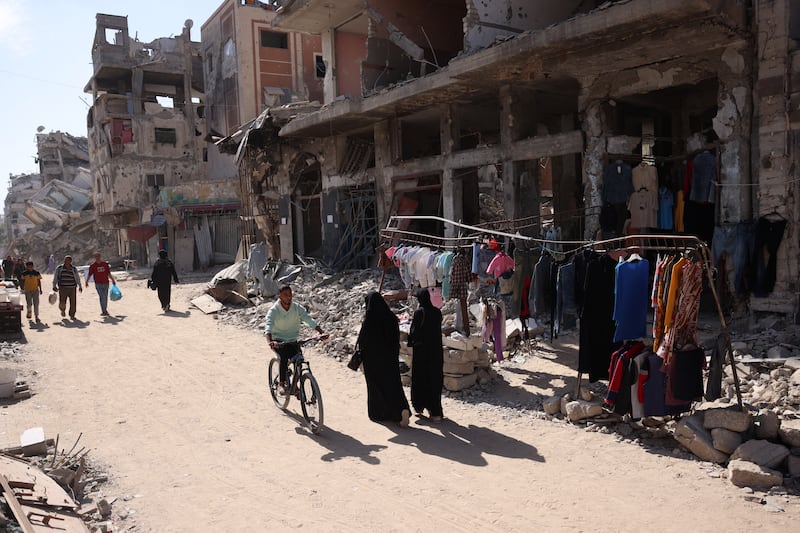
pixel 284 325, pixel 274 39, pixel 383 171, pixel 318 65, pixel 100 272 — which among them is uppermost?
pixel 274 39

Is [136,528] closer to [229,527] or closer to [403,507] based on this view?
[229,527]

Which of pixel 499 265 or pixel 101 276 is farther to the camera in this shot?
pixel 101 276

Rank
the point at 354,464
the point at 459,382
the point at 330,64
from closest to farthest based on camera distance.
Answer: the point at 354,464 → the point at 459,382 → the point at 330,64

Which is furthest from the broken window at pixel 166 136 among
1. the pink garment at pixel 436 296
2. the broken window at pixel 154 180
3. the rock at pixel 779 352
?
the rock at pixel 779 352

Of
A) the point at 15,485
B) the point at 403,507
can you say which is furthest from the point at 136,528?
the point at 403,507

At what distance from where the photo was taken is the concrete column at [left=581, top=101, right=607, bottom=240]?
10539mm

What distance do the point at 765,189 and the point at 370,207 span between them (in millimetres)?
10068

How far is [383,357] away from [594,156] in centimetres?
615

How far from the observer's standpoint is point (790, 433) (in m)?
5.15

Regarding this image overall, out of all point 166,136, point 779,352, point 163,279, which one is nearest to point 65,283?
point 163,279

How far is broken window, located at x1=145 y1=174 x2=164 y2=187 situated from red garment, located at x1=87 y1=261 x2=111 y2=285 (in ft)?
77.0

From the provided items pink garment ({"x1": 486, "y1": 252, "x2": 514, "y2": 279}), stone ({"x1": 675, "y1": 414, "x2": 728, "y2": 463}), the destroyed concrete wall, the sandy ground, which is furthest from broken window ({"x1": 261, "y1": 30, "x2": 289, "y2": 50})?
stone ({"x1": 675, "y1": 414, "x2": 728, "y2": 463})

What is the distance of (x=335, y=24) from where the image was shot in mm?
17422

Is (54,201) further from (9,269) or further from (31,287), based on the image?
(31,287)
